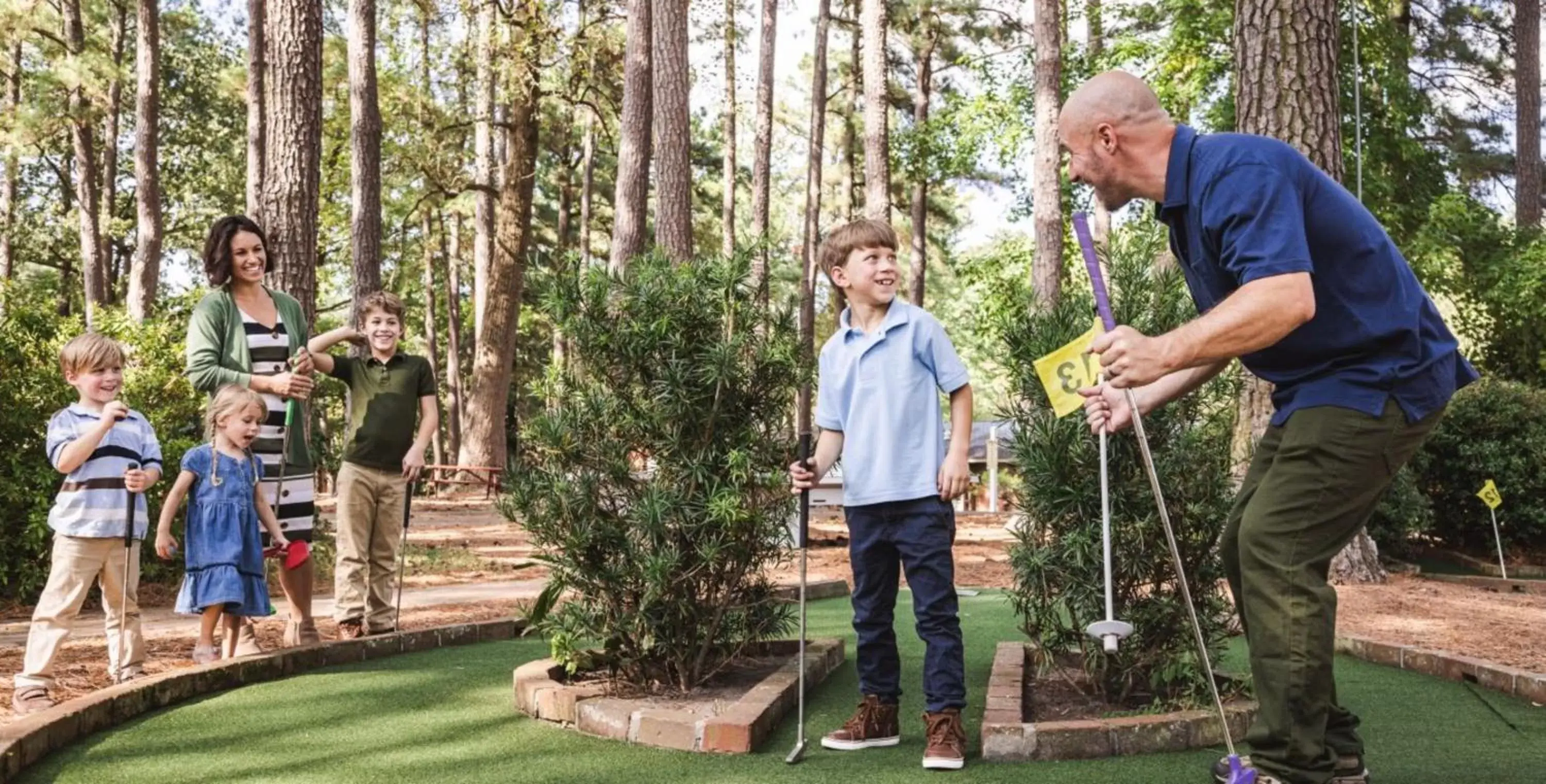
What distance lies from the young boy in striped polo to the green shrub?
37.0ft

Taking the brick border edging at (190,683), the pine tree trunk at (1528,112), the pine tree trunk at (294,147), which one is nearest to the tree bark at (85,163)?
the pine tree trunk at (294,147)

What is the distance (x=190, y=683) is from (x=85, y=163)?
23.3 metres

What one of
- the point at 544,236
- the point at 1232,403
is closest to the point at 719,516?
the point at 1232,403

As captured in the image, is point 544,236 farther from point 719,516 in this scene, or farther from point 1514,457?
point 719,516

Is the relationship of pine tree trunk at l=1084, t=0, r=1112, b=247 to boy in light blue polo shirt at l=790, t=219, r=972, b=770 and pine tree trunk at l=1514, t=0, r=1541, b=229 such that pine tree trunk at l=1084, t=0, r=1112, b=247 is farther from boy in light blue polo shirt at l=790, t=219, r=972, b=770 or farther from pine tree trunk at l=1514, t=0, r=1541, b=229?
boy in light blue polo shirt at l=790, t=219, r=972, b=770

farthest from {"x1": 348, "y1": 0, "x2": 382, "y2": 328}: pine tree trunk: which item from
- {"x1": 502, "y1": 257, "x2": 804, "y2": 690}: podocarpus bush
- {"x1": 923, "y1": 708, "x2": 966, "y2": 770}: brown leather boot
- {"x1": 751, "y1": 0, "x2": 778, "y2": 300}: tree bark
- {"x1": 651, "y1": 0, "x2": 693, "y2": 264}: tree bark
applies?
{"x1": 923, "y1": 708, "x2": 966, "y2": 770}: brown leather boot

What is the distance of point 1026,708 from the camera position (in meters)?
4.38

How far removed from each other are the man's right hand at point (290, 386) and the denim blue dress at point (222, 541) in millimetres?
373

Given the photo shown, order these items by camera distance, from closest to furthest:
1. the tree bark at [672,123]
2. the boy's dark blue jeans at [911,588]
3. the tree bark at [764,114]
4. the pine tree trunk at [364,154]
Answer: the boy's dark blue jeans at [911,588] → the tree bark at [672,123] → the pine tree trunk at [364,154] → the tree bark at [764,114]

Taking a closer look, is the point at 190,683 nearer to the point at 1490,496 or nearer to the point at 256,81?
the point at 1490,496

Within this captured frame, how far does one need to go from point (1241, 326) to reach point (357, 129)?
50.4 feet

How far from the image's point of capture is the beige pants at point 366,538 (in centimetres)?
602

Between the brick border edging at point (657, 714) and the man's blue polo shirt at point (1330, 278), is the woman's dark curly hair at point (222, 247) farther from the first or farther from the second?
the man's blue polo shirt at point (1330, 278)

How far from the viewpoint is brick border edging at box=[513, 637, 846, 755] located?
402 cm
